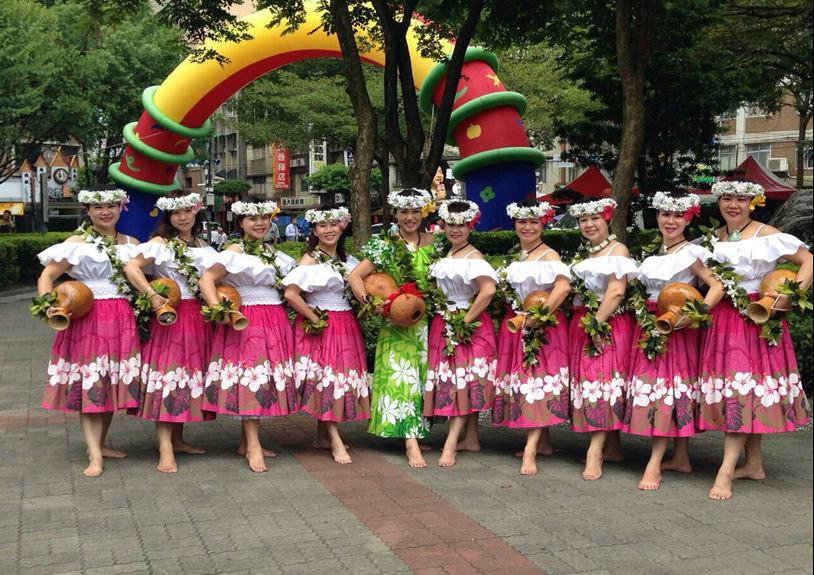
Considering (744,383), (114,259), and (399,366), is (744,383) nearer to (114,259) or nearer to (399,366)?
(399,366)

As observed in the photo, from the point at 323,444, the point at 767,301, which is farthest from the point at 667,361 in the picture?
the point at 323,444

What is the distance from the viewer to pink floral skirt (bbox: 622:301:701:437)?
6.14m

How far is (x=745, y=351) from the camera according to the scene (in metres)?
5.93

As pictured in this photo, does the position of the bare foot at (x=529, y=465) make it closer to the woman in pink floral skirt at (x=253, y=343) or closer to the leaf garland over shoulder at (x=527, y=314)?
the leaf garland over shoulder at (x=527, y=314)

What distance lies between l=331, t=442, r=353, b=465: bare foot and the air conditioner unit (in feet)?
133

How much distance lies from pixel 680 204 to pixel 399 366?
223 centimetres

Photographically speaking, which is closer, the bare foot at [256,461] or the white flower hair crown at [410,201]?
the bare foot at [256,461]

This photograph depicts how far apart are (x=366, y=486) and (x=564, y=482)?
1.30m

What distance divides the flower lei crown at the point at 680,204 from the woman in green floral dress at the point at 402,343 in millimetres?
1665

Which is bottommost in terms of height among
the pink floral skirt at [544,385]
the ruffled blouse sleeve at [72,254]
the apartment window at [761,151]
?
the pink floral skirt at [544,385]

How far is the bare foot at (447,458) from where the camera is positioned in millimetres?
6828

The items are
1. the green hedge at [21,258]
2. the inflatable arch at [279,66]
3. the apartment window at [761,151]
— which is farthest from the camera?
the apartment window at [761,151]

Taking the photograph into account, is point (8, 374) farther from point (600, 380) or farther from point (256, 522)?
point (600, 380)

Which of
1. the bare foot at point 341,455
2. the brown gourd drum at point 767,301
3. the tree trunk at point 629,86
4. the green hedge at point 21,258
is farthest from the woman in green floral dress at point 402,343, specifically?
the green hedge at point 21,258
